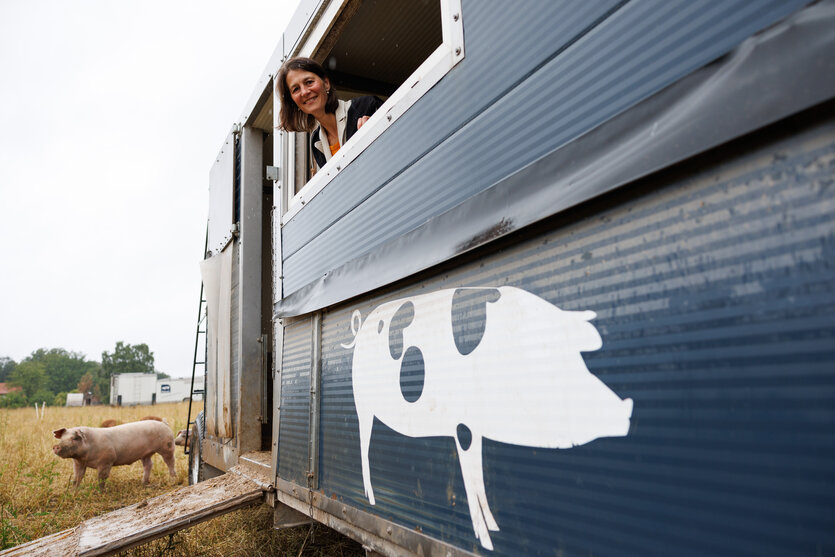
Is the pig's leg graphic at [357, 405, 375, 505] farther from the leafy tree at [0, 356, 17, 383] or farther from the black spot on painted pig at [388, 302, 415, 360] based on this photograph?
the leafy tree at [0, 356, 17, 383]

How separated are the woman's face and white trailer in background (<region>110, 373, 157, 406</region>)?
41.1 meters

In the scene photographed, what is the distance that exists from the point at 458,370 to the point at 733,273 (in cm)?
97

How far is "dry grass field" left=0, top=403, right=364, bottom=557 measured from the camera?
12.5 feet

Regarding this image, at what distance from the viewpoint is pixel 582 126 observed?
1.43 meters

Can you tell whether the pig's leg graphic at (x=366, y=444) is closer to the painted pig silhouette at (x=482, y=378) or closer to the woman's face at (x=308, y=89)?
the painted pig silhouette at (x=482, y=378)

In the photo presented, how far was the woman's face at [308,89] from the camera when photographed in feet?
10.5

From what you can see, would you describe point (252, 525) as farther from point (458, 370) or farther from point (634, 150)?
point (634, 150)

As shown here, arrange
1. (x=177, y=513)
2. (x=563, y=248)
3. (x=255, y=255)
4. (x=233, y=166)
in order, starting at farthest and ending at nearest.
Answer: (x=233, y=166)
(x=255, y=255)
(x=177, y=513)
(x=563, y=248)

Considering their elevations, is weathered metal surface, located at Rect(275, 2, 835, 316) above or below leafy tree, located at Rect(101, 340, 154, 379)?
below

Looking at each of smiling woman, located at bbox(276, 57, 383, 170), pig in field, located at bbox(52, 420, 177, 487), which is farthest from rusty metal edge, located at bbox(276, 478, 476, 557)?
pig in field, located at bbox(52, 420, 177, 487)

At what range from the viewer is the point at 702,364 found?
1.08 m

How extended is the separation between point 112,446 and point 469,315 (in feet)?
21.4

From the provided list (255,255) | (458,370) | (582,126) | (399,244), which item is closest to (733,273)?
(582,126)

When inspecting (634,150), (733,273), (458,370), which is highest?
(634,150)
